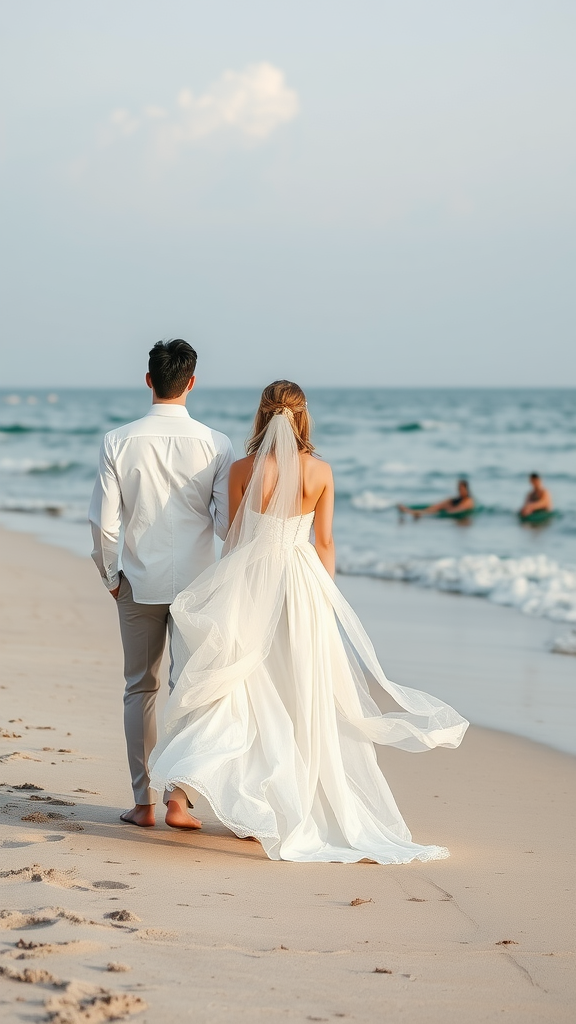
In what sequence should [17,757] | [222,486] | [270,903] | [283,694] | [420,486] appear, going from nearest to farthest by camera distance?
1. [270,903]
2. [283,694]
3. [222,486]
4. [17,757]
5. [420,486]

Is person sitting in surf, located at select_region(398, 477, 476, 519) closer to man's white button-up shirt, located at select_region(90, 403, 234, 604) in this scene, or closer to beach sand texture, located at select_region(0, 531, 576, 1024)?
beach sand texture, located at select_region(0, 531, 576, 1024)

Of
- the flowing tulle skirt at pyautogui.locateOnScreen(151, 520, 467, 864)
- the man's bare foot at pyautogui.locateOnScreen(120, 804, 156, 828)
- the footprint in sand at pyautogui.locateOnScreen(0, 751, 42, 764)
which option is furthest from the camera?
the footprint in sand at pyautogui.locateOnScreen(0, 751, 42, 764)

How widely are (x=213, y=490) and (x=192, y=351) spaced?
1.85 ft

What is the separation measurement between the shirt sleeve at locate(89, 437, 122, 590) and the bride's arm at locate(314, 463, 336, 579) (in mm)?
805

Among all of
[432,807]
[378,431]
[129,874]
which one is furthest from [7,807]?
[378,431]

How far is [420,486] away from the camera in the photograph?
2747cm

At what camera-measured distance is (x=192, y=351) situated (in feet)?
13.8

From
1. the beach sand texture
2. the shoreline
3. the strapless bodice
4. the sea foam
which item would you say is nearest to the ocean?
the sea foam

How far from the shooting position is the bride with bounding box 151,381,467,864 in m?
3.93

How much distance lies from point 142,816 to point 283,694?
30.4 inches

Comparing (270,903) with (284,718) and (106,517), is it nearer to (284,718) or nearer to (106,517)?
(284,718)

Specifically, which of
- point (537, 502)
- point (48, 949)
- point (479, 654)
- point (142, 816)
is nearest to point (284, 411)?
point (142, 816)

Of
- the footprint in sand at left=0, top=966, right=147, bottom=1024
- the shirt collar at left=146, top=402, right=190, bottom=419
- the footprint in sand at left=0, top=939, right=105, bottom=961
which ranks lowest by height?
the footprint in sand at left=0, top=939, right=105, bottom=961

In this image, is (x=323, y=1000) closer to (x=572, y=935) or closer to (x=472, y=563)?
(x=572, y=935)
